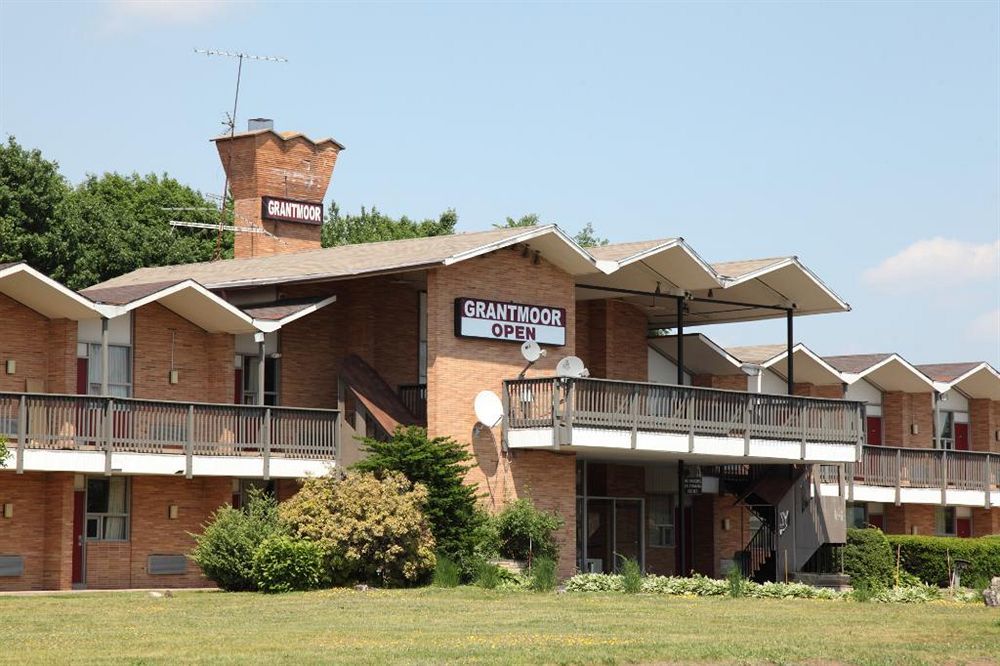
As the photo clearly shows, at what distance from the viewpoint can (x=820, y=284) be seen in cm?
4372

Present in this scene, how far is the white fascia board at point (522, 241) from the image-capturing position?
125 ft

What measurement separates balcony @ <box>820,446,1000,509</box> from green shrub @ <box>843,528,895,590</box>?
2.71m

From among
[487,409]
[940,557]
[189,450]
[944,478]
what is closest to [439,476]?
[487,409]

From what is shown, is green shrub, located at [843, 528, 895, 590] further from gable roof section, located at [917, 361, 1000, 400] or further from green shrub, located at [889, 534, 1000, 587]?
gable roof section, located at [917, 361, 1000, 400]

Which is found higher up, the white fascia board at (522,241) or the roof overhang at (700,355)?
the white fascia board at (522,241)

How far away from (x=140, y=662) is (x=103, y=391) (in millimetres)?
15756

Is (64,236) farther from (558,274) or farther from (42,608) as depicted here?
(42,608)

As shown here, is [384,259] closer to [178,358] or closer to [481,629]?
[178,358]

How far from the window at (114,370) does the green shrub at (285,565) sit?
6.55 m

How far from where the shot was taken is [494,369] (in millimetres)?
39750

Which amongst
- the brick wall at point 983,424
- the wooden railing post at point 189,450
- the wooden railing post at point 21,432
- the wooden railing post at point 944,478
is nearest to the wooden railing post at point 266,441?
the wooden railing post at point 189,450

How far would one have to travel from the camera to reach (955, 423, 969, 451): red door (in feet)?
189

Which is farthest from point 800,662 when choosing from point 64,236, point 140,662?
point 64,236

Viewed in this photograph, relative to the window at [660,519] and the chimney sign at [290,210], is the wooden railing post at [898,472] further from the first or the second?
the chimney sign at [290,210]
